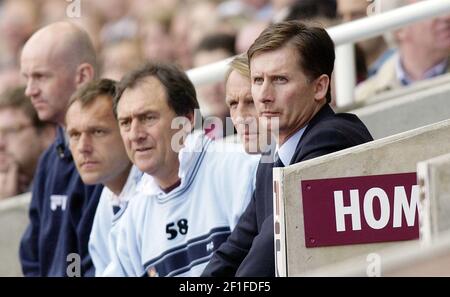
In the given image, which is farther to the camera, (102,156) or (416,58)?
(416,58)

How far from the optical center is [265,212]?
→ 246 inches

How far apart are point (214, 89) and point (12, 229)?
139 centimetres

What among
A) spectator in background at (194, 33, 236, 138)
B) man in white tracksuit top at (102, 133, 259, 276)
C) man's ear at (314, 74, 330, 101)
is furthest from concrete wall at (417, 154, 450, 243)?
spectator in background at (194, 33, 236, 138)

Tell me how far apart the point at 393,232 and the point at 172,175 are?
1.32 metres

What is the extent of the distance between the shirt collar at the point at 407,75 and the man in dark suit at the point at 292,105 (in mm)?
2584

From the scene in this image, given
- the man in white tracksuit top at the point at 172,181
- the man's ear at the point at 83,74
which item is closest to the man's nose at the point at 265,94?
the man in white tracksuit top at the point at 172,181

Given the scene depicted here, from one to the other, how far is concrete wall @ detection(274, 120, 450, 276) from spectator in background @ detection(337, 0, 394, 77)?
8.63 ft

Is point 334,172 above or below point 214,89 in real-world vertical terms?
below

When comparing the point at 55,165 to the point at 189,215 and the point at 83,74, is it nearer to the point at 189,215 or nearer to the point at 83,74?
the point at 83,74

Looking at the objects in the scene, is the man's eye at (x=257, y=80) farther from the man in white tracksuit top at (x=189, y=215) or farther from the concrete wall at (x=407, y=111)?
the concrete wall at (x=407, y=111)

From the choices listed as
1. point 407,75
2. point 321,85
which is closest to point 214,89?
point 407,75

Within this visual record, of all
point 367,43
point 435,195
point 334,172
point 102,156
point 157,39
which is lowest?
point 435,195

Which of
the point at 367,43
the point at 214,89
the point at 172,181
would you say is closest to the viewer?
the point at 172,181
